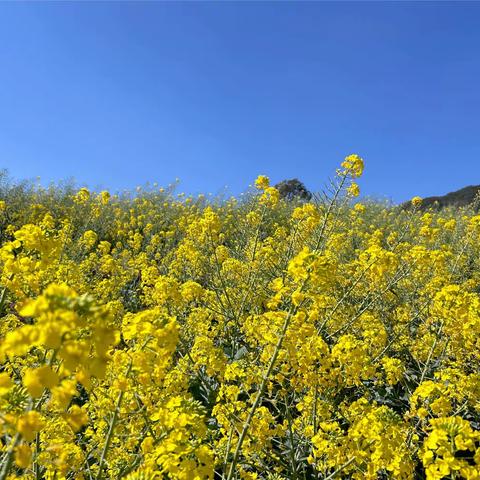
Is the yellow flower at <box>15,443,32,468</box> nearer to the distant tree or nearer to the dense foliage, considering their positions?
the dense foliage

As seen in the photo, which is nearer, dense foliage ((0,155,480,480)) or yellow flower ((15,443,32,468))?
yellow flower ((15,443,32,468))

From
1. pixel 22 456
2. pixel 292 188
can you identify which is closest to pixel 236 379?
pixel 22 456

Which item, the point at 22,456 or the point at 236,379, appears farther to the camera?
the point at 236,379

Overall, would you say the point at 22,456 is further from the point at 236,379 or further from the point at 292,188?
the point at 292,188

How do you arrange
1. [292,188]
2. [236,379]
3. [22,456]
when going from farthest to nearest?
[292,188] < [236,379] < [22,456]

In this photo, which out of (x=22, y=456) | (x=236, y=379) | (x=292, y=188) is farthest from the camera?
(x=292, y=188)

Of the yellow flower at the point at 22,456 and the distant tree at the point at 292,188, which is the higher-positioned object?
the distant tree at the point at 292,188

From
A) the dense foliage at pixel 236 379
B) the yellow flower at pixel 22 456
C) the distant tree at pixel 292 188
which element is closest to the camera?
the yellow flower at pixel 22 456

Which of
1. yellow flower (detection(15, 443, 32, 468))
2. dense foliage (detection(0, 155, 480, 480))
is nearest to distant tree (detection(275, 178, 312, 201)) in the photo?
dense foliage (detection(0, 155, 480, 480))

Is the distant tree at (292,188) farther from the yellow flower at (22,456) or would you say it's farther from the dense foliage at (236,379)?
the yellow flower at (22,456)

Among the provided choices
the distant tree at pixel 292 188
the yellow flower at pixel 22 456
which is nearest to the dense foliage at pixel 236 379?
the yellow flower at pixel 22 456

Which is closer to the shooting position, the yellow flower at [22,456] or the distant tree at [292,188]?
the yellow flower at [22,456]

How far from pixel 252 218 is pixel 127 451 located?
181 inches

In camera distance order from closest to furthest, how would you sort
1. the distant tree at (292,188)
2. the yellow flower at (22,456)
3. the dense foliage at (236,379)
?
1. the yellow flower at (22,456)
2. the dense foliage at (236,379)
3. the distant tree at (292,188)
